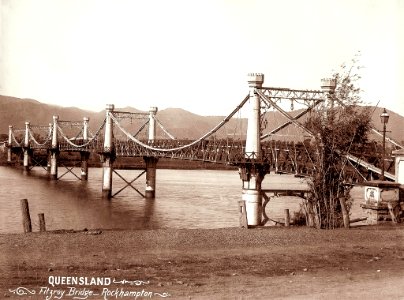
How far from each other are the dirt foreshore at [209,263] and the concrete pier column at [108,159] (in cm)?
4622

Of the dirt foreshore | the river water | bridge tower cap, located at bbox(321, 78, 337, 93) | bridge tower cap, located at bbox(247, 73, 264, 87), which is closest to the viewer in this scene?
the dirt foreshore

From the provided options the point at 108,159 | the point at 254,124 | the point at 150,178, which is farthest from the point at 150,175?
the point at 254,124

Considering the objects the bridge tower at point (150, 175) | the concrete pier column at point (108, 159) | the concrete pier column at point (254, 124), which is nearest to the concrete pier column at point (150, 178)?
the bridge tower at point (150, 175)

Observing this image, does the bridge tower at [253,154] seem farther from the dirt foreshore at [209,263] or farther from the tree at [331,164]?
the dirt foreshore at [209,263]

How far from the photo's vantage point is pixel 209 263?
1258 centimetres

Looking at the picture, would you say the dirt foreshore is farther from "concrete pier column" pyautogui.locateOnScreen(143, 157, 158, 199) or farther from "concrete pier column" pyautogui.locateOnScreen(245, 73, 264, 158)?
"concrete pier column" pyautogui.locateOnScreen(143, 157, 158, 199)

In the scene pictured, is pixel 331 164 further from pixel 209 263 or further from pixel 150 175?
pixel 150 175

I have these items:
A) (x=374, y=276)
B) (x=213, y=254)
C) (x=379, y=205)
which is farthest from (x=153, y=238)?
(x=379, y=205)

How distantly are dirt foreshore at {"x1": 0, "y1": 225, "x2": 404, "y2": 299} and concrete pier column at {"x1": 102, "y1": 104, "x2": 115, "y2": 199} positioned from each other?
46215 millimetres

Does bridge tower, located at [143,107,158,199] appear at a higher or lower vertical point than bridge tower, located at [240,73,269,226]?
lower

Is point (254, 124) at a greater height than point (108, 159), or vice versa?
point (254, 124)

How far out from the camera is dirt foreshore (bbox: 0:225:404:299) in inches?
397

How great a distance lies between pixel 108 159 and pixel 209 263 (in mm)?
54462

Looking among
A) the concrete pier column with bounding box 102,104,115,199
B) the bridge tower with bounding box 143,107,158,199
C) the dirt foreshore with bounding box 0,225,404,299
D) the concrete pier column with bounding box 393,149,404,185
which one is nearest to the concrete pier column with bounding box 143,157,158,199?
the bridge tower with bounding box 143,107,158,199
